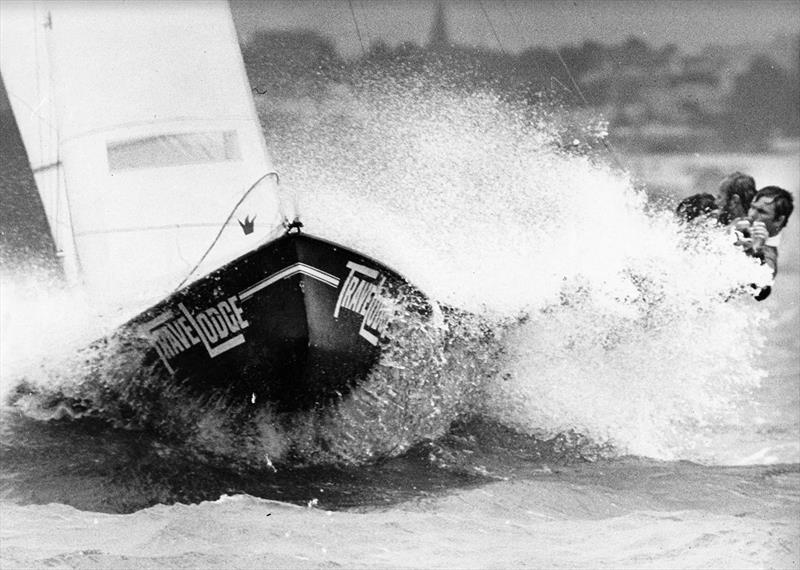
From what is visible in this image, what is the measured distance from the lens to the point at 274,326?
259 centimetres

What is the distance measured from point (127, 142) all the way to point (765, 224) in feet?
6.07

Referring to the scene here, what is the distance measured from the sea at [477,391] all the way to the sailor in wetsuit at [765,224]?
0.04 metres

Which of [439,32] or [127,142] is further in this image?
[439,32]

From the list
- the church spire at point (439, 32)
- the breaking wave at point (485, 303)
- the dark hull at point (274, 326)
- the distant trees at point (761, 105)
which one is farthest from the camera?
the distant trees at point (761, 105)

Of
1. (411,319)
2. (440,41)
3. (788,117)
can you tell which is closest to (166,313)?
(411,319)

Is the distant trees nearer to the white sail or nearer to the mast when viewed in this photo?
the white sail

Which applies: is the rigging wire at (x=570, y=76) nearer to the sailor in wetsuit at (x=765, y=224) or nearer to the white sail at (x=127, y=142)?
the sailor in wetsuit at (x=765, y=224)

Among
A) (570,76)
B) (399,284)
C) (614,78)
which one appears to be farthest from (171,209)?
(614,78)

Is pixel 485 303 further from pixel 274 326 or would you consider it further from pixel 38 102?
pixel 38 102

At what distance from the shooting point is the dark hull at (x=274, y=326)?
2.59 m

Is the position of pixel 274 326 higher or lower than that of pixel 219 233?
lower

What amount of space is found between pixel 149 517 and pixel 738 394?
172 centimetres

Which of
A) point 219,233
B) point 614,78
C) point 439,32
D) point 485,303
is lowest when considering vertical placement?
point 485,303

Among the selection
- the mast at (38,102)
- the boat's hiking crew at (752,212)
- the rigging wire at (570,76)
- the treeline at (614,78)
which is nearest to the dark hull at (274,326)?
the mast at (38,102)
